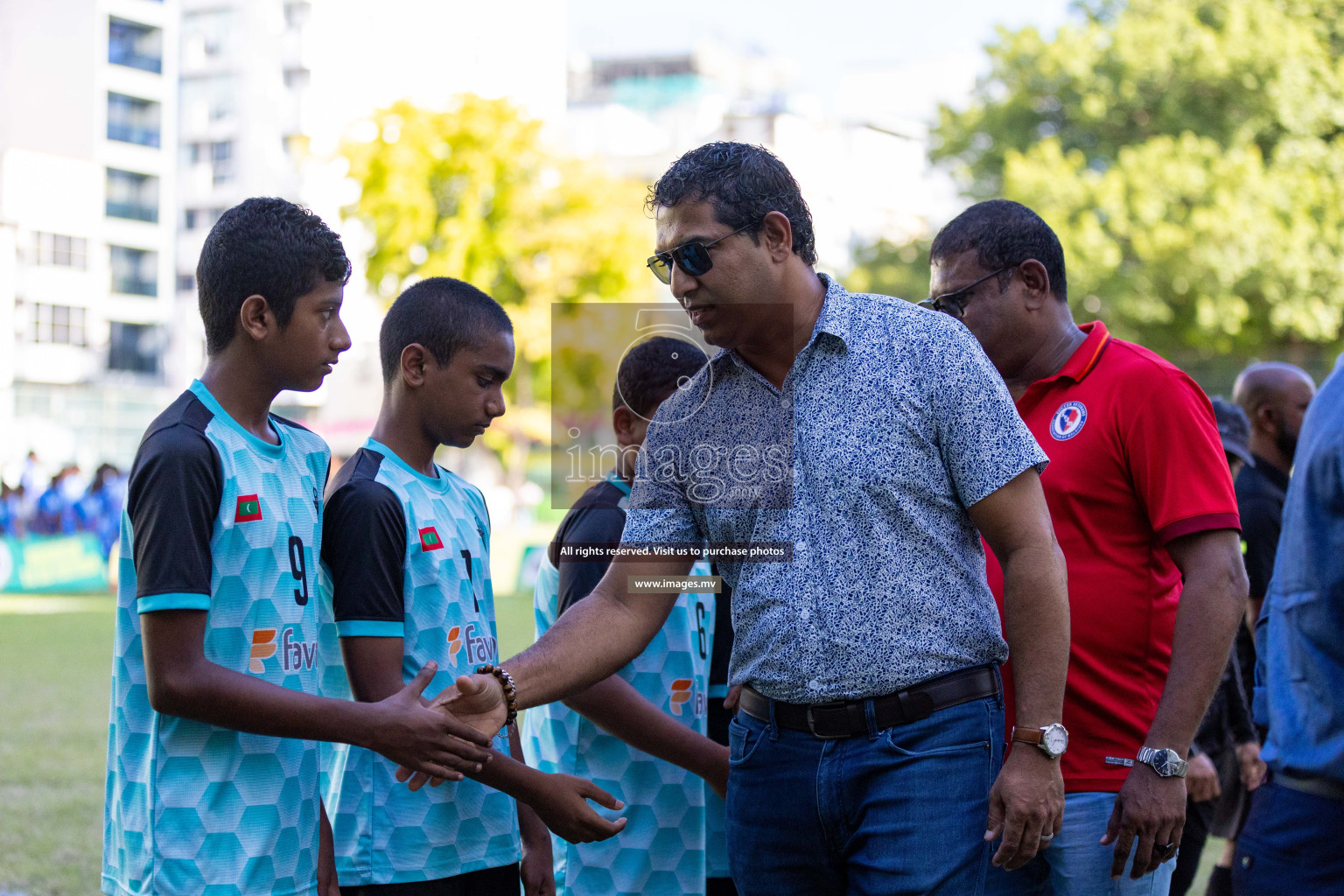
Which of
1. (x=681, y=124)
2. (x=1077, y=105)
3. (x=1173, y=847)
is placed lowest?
(x=1173, y=847)

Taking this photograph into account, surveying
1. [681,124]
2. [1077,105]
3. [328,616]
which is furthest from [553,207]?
[681,124]

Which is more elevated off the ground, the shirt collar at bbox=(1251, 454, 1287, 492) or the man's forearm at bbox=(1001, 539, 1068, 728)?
the shirt collar at bbox=(1251, 454, 1287, 492)

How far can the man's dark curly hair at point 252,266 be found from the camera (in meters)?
3.03

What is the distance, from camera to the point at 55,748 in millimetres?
9555

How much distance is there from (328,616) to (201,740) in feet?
2.04

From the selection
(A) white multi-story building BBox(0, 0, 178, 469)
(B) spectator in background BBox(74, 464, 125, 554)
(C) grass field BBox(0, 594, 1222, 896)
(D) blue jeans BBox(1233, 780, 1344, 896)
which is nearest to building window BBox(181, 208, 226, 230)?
(A) white multi-story building BBox(0, 0, 178, 469)

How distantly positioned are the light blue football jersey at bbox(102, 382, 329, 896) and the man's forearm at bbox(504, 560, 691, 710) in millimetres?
524

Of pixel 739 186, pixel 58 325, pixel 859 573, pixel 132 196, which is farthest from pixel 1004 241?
pixel 132 196

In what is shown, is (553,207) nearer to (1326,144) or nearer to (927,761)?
(1326,144)

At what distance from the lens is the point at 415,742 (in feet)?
9.43

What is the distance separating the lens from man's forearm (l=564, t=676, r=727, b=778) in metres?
3.56

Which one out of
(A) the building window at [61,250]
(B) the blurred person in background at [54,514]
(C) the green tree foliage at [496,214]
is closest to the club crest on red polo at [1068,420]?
(B) the blurred person in background at [54,514]

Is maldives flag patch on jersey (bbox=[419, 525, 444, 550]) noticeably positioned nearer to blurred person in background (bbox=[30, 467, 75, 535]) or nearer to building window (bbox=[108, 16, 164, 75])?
blurred person in background (bbox=[30, 467, 75, 535])

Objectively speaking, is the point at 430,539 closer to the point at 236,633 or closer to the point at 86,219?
the point at 236,633
